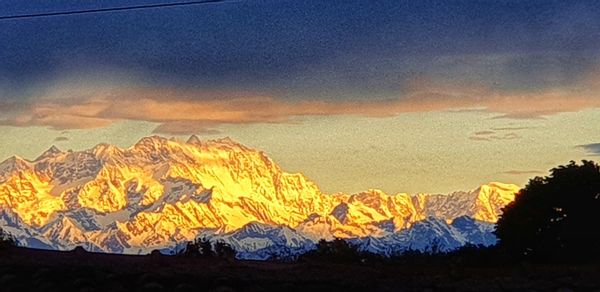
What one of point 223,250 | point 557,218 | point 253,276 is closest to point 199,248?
point 223,250

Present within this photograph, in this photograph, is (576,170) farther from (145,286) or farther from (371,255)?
(145,286)

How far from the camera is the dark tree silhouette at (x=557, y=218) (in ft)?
112

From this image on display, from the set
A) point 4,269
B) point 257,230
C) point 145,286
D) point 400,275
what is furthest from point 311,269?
point 257,230

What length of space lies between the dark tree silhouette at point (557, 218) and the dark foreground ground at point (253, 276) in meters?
3.64

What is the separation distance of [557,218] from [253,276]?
479 inches

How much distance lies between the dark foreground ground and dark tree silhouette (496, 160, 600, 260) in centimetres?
364

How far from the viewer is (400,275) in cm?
2716

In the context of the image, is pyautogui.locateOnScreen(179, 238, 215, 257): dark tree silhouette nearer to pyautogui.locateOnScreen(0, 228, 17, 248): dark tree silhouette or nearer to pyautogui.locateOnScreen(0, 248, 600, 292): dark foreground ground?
pyautogui.locateOnScreen(0, 248, 600, 292): dark foreground ground

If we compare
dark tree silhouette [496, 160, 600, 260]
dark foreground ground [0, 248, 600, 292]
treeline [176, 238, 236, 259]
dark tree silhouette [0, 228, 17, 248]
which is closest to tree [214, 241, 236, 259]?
treeline [176, 238, 236, 259]

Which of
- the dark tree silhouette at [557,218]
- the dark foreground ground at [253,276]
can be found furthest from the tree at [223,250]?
the dark tree silhouette at [557,218]

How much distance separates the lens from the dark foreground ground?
24.8m

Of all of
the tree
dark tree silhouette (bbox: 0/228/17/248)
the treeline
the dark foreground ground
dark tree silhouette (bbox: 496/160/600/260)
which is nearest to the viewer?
the dark foreground ground

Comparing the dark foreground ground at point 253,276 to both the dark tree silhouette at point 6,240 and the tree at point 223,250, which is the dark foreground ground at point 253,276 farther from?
the tree at point 223,250

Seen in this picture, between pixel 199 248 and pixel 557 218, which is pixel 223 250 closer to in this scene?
pixel 199 248
